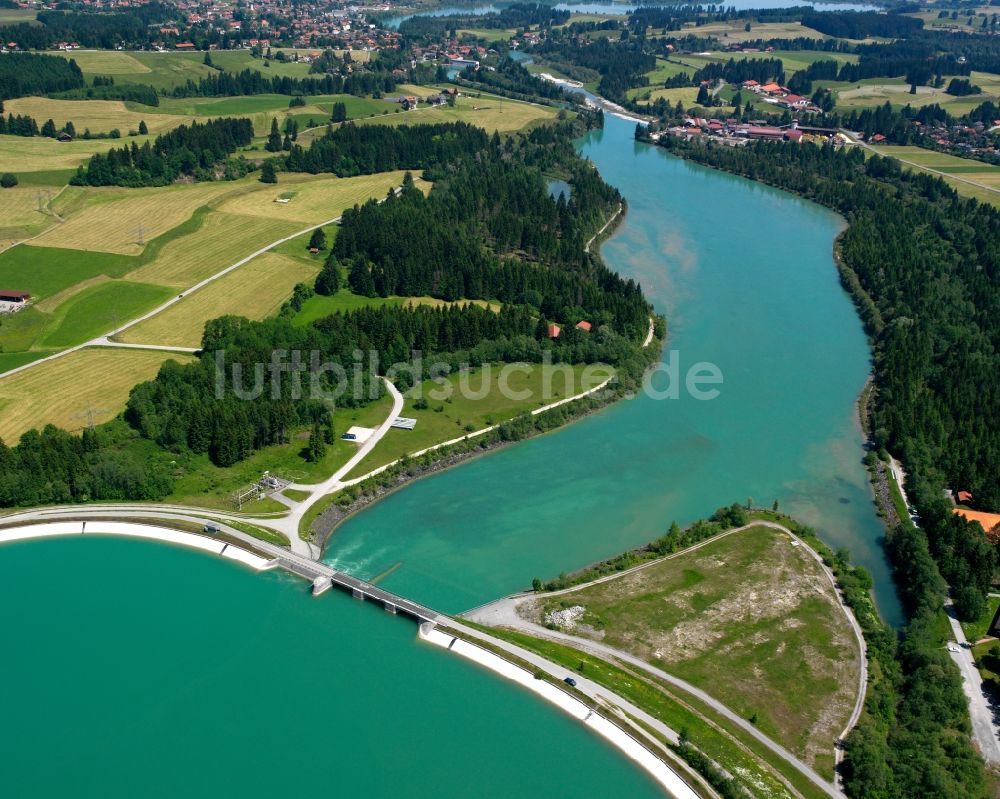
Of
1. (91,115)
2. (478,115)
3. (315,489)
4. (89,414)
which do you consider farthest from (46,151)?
(315,489)

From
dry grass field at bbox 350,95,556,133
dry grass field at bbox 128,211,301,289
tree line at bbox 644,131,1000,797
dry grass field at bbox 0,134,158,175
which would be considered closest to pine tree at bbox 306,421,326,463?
dry grass field at bbox 128,211,301,289

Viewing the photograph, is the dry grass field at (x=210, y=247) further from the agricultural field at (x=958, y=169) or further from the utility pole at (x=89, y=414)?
the agricultural field at (x=958, y=169)

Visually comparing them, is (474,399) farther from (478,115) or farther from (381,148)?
(478,115)

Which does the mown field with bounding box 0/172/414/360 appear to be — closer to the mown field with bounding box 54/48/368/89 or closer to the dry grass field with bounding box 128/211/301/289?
the dry grass field with bounding box 128/211/301/289

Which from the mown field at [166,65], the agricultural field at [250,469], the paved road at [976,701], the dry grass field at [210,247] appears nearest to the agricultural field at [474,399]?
the agricultural field at [250,469]

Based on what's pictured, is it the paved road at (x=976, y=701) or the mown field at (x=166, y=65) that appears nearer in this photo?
the paved road at (x=976, y=701)

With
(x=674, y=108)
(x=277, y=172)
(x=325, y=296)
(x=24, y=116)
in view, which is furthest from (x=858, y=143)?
(x=24, y=116)
